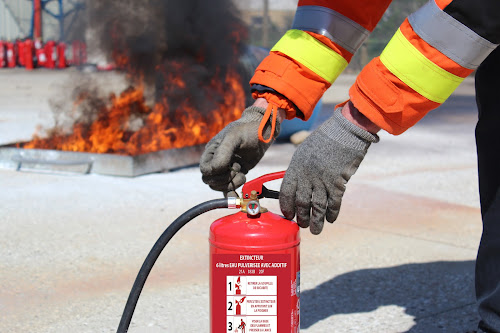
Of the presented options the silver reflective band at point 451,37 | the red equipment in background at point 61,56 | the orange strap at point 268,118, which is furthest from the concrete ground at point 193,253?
the red equipment in background at point 61,56

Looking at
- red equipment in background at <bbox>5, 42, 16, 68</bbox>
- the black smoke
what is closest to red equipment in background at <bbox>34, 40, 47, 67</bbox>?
red equipment in background at <bbox>5, 42, 16, 68</bbox>

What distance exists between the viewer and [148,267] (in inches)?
88.0

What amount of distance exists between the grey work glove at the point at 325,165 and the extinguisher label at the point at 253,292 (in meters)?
0.19

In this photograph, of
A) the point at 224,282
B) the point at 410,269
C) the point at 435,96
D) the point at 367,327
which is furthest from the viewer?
the point at 410,269

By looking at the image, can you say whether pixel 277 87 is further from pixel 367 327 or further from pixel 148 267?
pixel 367 327

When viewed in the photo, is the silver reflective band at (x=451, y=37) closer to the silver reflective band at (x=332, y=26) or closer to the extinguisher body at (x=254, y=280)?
the silver reflective band at (x=332, y=26)

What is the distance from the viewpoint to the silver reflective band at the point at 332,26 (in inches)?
91.6

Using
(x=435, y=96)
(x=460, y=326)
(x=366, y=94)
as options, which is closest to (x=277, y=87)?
(x=366, y=94)

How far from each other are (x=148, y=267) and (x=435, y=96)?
1018mm

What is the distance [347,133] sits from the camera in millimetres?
Answer: 2027

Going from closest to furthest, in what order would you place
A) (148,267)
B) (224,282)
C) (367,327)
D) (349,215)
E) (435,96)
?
(435,96) < (224,282) < (148,267) < (367,327) < (349,215)

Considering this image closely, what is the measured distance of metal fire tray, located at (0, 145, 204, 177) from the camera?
18.2 feet

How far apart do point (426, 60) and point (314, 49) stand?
1.68 ft

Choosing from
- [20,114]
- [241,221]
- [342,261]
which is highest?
[241,221]
